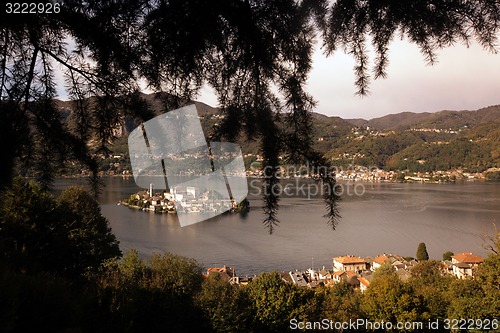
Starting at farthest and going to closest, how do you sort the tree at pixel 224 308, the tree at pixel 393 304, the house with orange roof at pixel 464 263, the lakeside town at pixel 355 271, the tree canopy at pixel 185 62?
the house with orange roof at pixel 464 263 → the lakeside town at pixel 355 271 → the tree at pixel 393 304 → the tree at pixel 224 308 → the tree canopy at pixel 185 62

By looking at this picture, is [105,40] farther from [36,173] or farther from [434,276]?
[434,276]

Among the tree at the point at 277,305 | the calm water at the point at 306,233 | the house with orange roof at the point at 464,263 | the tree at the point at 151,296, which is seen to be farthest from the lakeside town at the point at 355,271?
the tree at the point at 277,305

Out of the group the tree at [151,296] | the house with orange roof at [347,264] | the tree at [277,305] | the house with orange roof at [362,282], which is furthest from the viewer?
the house with orange roof at [347,264]

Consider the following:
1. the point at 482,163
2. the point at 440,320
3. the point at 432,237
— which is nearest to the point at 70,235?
the point at 440,320

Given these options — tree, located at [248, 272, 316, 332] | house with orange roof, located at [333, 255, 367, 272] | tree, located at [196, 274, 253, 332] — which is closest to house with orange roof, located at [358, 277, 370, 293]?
house with orange roof, located at [333, 255, 367, 272]

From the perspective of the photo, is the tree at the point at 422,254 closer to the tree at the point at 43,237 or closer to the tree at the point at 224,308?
the tree at the point at 224,308

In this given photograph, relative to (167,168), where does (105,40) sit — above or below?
above

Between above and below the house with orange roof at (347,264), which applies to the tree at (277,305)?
above
